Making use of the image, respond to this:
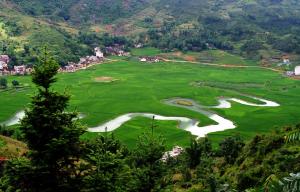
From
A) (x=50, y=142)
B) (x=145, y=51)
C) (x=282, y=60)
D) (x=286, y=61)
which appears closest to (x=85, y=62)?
(x=145, y=51)

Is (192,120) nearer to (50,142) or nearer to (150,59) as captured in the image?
(50,142)

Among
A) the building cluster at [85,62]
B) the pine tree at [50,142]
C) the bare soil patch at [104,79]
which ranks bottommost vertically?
the bare soil patch at [104,79]

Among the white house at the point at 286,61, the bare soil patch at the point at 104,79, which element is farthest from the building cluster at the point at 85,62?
the white house at the point at 286,61

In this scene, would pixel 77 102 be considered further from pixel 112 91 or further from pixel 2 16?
pixel 2 16

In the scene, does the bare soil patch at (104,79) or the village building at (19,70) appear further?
the village building at (19,70)

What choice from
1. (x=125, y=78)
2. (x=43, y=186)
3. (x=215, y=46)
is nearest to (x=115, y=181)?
(x=43, y=186)

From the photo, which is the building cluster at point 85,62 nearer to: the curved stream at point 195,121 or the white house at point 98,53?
the white house at point 98,53
